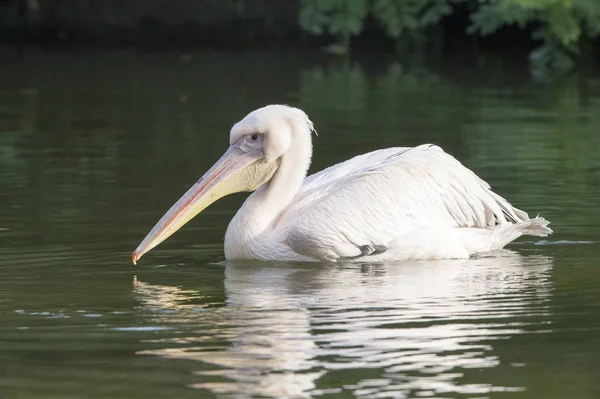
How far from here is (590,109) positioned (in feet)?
52.7

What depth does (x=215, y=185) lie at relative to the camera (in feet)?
25.1

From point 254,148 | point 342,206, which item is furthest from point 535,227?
point 254,148

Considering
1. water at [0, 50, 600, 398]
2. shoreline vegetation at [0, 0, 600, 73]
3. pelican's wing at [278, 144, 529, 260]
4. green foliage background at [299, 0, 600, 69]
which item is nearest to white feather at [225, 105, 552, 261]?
pelican's wing at [278, 144, 529, 260]

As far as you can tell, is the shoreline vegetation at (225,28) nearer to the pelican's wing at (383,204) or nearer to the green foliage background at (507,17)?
the green foliage background at (507,17)

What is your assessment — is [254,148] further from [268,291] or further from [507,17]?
[507,17]

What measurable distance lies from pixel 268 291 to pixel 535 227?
5.87 feet

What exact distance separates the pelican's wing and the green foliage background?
11.7 meters

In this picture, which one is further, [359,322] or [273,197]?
[273,197]

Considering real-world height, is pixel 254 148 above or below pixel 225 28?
below

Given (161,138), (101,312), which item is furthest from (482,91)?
(101,312)

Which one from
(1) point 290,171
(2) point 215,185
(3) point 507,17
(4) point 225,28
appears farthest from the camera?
(4) point 225,28

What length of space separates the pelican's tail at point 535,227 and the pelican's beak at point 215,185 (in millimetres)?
1398

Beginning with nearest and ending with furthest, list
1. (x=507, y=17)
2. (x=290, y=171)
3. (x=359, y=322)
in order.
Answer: (x=359, y=322)
(x=290, y=171)
(x=507, y=17)

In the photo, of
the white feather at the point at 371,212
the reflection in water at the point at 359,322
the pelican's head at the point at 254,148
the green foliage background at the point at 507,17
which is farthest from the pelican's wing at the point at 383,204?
the green foliage background at the point at 507,17
